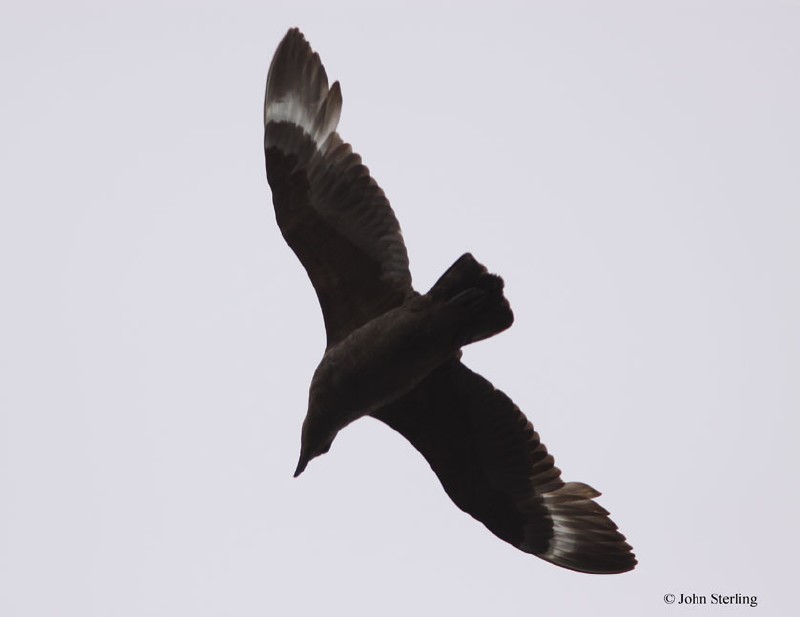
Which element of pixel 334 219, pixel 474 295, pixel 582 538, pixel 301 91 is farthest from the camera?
pixel 582 538

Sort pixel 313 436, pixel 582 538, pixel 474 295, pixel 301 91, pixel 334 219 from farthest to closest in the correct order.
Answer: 1. pixel 582 538
2. pixel 301 91
3. pixel 334 219
4. pixel 313 436
5. pixel 474 295

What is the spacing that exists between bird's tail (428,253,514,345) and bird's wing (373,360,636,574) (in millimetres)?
580

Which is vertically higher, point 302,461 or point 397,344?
point 397,344

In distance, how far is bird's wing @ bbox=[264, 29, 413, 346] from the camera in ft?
24.9

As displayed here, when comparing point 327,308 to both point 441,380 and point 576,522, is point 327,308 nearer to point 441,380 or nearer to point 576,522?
point 441,380

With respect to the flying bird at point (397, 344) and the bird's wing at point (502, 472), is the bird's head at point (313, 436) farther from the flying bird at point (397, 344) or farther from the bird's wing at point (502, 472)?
the bird's wing at point (502, 472)

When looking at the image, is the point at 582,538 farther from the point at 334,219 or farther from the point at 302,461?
the point at 334,219

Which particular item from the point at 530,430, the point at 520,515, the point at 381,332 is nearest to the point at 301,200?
the point at 381,332

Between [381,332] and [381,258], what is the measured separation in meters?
0.55

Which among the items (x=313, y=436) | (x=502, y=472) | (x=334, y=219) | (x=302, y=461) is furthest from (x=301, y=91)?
(x=502, y=472)

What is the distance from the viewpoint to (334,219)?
7617 millimetres

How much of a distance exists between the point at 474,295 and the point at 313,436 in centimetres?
132

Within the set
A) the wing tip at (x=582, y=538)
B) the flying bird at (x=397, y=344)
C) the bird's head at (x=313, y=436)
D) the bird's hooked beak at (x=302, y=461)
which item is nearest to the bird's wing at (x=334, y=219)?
the flying bird at (x=397, y=344)

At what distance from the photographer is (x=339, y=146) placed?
304 inches
